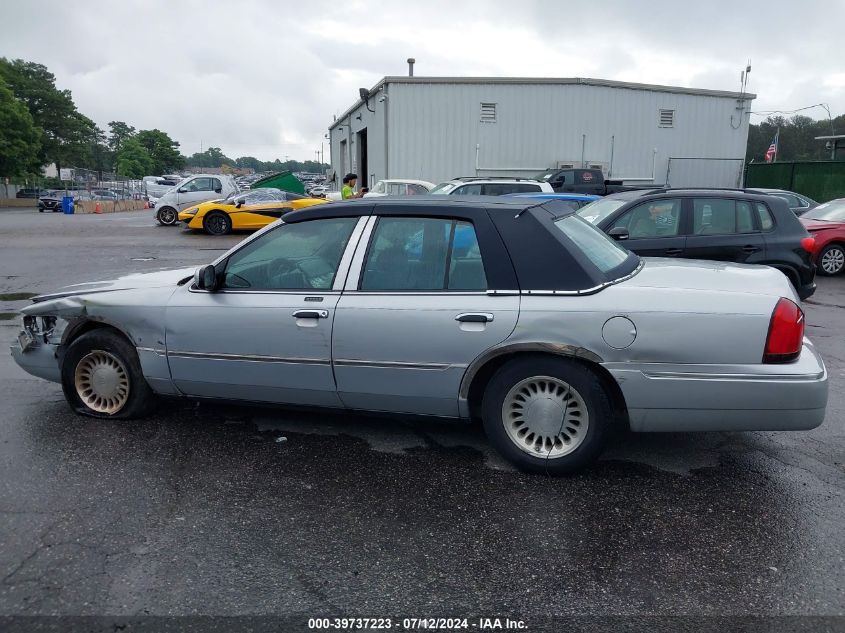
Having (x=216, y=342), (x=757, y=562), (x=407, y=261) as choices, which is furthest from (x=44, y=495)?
(x=757, y=562)

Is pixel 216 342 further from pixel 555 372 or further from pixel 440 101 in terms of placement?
pixel 440 101

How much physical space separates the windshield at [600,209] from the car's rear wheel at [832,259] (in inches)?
244

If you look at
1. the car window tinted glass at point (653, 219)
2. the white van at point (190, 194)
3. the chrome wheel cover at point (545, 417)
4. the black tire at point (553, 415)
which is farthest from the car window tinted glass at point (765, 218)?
the white van at point (190, 194)

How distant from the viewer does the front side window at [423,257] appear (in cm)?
400

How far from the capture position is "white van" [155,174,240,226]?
23828 mm

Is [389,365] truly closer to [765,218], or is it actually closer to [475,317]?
[475,317]

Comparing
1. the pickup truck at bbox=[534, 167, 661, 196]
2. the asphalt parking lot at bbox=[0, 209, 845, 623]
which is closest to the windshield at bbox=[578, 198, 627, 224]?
the asphalt parking lot at bbox=[0, 209, 845, 623]

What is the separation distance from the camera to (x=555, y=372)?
379cm

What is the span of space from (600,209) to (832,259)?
663 cm

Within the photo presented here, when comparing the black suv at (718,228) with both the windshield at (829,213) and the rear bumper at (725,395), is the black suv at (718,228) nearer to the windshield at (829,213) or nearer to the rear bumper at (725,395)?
the rear bumper at (725,395)

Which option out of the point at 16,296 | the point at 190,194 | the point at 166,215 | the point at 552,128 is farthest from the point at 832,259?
the point at 166,215

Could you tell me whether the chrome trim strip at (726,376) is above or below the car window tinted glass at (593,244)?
below

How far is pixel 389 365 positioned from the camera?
403 centimetres

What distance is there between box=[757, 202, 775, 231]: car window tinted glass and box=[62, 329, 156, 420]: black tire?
6.98 metres
